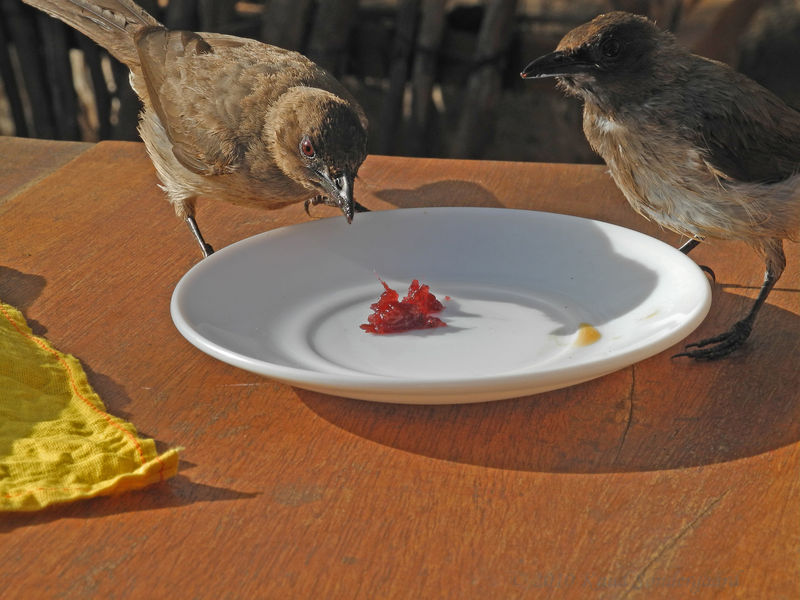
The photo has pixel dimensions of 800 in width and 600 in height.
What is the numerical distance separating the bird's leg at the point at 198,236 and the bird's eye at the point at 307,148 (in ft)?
1.38

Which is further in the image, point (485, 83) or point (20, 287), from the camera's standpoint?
point (485, 83)

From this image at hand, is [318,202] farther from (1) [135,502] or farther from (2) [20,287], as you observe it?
(1) [135,502]

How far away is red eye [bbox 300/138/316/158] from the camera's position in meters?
2.77

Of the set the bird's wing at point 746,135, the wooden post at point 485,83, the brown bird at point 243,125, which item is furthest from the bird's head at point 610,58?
Answer: the wooden post at point 485,83

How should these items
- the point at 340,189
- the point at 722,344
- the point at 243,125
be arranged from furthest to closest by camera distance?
the point at 243,125 → the point at 340,189 → the point at 722,344

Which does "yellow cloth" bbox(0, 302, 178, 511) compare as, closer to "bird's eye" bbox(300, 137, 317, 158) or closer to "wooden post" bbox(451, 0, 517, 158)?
"bird's eye" bbox(300, 137, 317, 158)

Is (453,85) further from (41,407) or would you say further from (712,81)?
(41,407)

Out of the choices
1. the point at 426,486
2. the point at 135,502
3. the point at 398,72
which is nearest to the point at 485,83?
the point at 398,72

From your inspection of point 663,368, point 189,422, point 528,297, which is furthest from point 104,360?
point 663,368

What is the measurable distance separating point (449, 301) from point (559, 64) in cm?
77

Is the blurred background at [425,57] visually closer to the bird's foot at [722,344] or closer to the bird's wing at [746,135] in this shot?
the bird's wing at [746,135]

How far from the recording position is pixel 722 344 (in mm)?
2125

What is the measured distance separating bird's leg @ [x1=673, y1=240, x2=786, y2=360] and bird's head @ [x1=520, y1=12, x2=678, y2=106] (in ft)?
2.06

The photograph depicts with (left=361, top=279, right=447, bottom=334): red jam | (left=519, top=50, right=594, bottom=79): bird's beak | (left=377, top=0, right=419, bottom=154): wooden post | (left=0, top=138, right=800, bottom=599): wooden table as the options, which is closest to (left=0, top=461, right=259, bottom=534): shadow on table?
(left=0, top=138, right=800, bottom=599): wooden table
